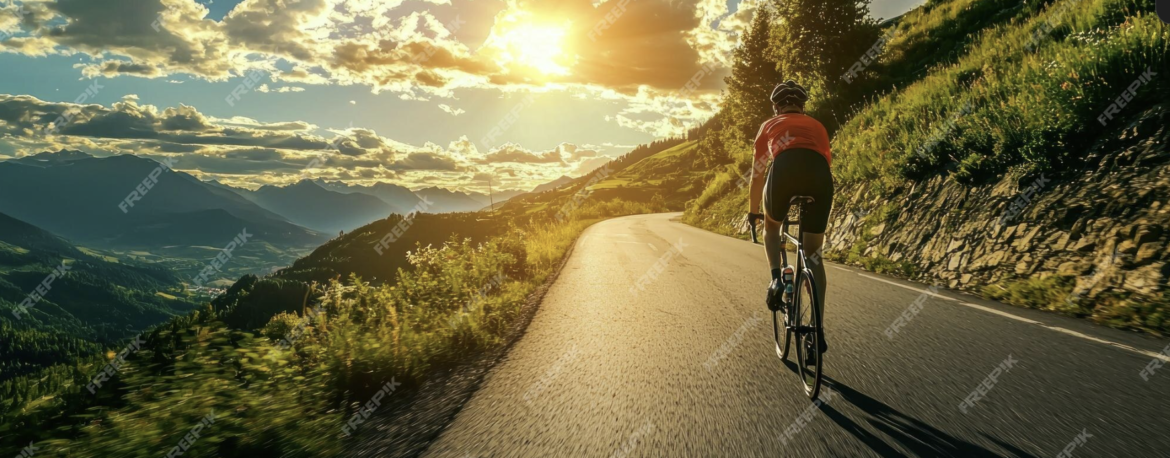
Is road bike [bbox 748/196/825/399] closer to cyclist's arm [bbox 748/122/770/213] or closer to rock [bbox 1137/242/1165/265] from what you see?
cyclist's arm [bbox 748/122/770/213]

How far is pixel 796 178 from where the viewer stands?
3990 millimetres

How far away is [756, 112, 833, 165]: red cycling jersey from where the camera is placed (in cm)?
405

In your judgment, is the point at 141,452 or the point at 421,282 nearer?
the point at 141,452

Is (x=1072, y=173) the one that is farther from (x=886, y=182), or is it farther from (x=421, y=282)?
(x=421, y=282)

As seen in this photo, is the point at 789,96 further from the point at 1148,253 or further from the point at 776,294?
the point at 1148,253

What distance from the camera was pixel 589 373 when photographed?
4.41 m

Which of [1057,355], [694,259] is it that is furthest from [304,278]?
[1057,355]

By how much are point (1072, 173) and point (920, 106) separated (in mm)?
5825
